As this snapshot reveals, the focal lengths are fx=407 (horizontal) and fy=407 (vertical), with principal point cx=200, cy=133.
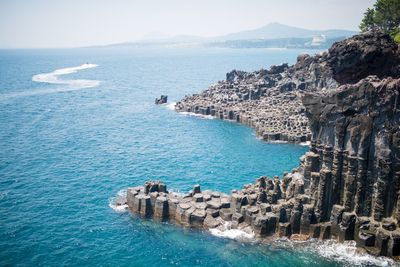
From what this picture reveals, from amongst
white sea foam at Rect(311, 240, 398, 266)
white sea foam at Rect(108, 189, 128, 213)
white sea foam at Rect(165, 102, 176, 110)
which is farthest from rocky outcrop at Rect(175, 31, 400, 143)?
white sea foam at Rect(108, 189, 128, 213)

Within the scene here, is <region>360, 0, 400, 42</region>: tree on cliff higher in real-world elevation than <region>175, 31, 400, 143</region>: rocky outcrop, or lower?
higher

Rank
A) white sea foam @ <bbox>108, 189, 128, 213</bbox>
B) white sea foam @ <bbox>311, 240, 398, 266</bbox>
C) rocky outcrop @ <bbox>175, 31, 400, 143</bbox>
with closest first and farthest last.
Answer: white sea foam @ <bbox>311, 240, 398, 266</bbox>, white sea foam @ <bbox>108, 189, 128, 213</bbox>, rocky outcrop @ <bbox>175, 31, 400, 143</bbox>

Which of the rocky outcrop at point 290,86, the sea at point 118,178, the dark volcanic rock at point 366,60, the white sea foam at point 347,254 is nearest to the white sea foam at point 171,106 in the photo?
the sea at point 118,178

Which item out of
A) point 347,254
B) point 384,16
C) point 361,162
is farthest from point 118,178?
point 384,16

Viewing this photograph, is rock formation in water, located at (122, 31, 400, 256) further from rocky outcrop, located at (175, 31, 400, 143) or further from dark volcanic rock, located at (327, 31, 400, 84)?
rocky outcrop, located at (175, 31, 400, 143)

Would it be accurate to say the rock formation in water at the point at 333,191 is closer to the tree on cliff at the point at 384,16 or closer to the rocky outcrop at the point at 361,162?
the rocky outcrop at the point at 361,162

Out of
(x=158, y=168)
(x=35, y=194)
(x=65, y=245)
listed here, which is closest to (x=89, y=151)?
(x=158, y=168)

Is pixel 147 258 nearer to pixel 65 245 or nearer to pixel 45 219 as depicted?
pixel 65 245
